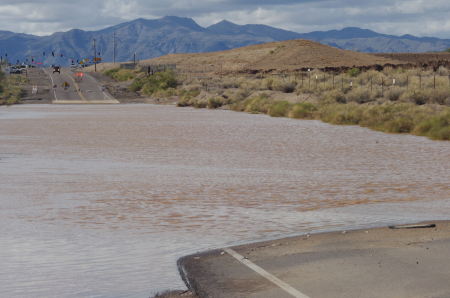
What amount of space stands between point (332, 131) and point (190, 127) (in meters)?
6.94

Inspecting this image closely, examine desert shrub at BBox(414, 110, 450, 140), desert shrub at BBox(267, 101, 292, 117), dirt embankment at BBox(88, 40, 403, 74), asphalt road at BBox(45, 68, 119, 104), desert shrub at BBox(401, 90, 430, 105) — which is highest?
dirt embankment at BBox(88, 40, 403, 74)

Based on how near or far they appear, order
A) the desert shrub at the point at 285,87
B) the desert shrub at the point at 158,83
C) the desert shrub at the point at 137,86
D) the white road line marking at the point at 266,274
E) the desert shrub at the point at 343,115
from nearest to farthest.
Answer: the white road line marking at the point at 266,274, the desert shrub at the point at 343,115, the desert shrub at the point at 285,87, the desert shrub at the point at 158,83, the desert shrub at the point at 137,86

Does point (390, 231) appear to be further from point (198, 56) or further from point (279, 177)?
point (198, 56)

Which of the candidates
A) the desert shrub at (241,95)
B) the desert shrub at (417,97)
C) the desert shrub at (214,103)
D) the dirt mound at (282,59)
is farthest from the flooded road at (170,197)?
the dirt mound at (282,59)

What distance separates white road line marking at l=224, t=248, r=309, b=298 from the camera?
305 inches

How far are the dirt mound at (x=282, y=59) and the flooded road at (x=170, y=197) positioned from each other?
273 ft

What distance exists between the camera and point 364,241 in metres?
10.2

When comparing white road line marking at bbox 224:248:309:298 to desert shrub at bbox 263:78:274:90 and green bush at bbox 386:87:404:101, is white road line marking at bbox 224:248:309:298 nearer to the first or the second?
green bush at bbox 386:87:404:101

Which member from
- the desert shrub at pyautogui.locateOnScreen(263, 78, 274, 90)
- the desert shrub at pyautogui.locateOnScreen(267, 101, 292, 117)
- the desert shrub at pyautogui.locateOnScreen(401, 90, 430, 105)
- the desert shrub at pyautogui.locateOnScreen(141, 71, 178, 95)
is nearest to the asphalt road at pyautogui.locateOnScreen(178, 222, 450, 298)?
the desert shrub at pyautogui.locateOnScreen(267, 101, 292, 117)

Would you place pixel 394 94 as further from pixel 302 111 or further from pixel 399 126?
pixel 399 126

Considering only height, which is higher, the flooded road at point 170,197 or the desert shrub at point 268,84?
the desert shrub at point 268,84

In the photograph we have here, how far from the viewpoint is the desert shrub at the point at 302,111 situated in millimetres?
44256

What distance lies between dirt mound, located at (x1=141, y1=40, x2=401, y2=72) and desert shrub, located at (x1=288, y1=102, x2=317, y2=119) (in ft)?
205

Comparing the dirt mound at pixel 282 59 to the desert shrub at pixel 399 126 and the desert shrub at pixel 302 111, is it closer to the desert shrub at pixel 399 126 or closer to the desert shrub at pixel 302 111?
the desert shrub at pixel 302 111
